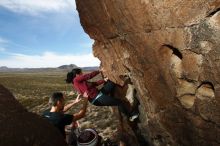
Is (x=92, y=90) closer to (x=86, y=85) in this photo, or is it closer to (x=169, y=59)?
(x=86, y=85)

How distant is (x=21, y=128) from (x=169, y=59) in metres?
6.54

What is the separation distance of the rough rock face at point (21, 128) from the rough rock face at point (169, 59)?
14.7 feet

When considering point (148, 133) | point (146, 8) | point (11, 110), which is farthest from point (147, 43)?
point (11, 110)

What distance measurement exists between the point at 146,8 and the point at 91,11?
426 cm

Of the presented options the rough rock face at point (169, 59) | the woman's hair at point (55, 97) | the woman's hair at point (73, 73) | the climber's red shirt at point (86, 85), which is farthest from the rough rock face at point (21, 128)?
the rough rock face at point (169, 59)

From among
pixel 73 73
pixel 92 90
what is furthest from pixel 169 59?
pixel 73 73

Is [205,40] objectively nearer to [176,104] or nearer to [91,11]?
[176,104]

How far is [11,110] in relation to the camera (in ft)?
47.2

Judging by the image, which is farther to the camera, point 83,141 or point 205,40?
point 83,141

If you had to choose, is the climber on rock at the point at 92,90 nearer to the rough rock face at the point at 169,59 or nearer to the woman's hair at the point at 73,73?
the woman's hair at the point at 73,73

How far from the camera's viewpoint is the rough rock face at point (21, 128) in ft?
44.0

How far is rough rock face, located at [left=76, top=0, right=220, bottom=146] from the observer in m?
12.1

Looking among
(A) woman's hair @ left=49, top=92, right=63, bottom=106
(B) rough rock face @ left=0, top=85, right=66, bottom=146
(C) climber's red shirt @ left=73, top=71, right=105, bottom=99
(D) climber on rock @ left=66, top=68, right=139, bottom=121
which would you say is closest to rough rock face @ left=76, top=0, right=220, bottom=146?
(D) climber on rock @ left=66, top=68, right=139, bottom=121

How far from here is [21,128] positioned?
13.9 metres
